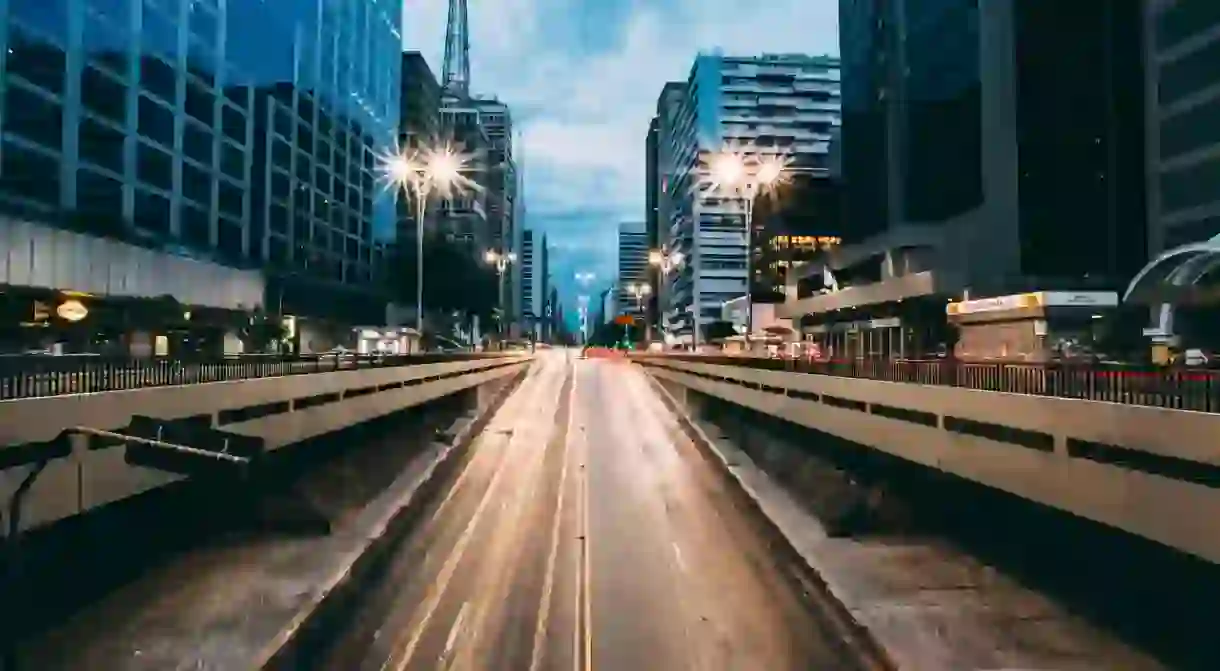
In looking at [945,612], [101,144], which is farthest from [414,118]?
[945,612]

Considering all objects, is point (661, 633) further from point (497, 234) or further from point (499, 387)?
point (497, 234)

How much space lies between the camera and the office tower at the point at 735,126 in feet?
571

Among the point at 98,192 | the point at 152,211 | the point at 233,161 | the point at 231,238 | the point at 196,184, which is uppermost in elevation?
the point at 233,161

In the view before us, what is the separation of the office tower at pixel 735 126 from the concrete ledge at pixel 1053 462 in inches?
6157

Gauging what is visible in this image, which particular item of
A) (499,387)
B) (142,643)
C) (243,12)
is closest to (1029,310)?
(499,387)

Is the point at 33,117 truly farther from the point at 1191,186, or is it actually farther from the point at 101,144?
the point at 1191,186

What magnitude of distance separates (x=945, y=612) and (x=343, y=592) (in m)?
6.37

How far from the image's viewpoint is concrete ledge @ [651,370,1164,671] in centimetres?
834

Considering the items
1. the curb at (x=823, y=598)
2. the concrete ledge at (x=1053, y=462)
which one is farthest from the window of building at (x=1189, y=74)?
the concrete ledge at (x=1053, y=462)

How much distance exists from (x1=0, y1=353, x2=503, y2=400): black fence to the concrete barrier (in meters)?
0.24

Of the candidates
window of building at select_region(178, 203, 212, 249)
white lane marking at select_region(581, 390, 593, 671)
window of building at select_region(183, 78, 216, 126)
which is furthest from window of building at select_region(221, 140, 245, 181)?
white lane marking at select_region(581, 390, 593, 671)

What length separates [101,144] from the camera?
62.6 m

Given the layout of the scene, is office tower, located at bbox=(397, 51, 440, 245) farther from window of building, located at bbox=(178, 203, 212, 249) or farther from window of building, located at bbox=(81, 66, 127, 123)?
window of building, located at bbox=(81, 66, 127, 123)

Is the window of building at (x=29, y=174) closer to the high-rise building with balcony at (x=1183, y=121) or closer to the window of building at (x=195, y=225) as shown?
the window of building at (x=195, y=225)
